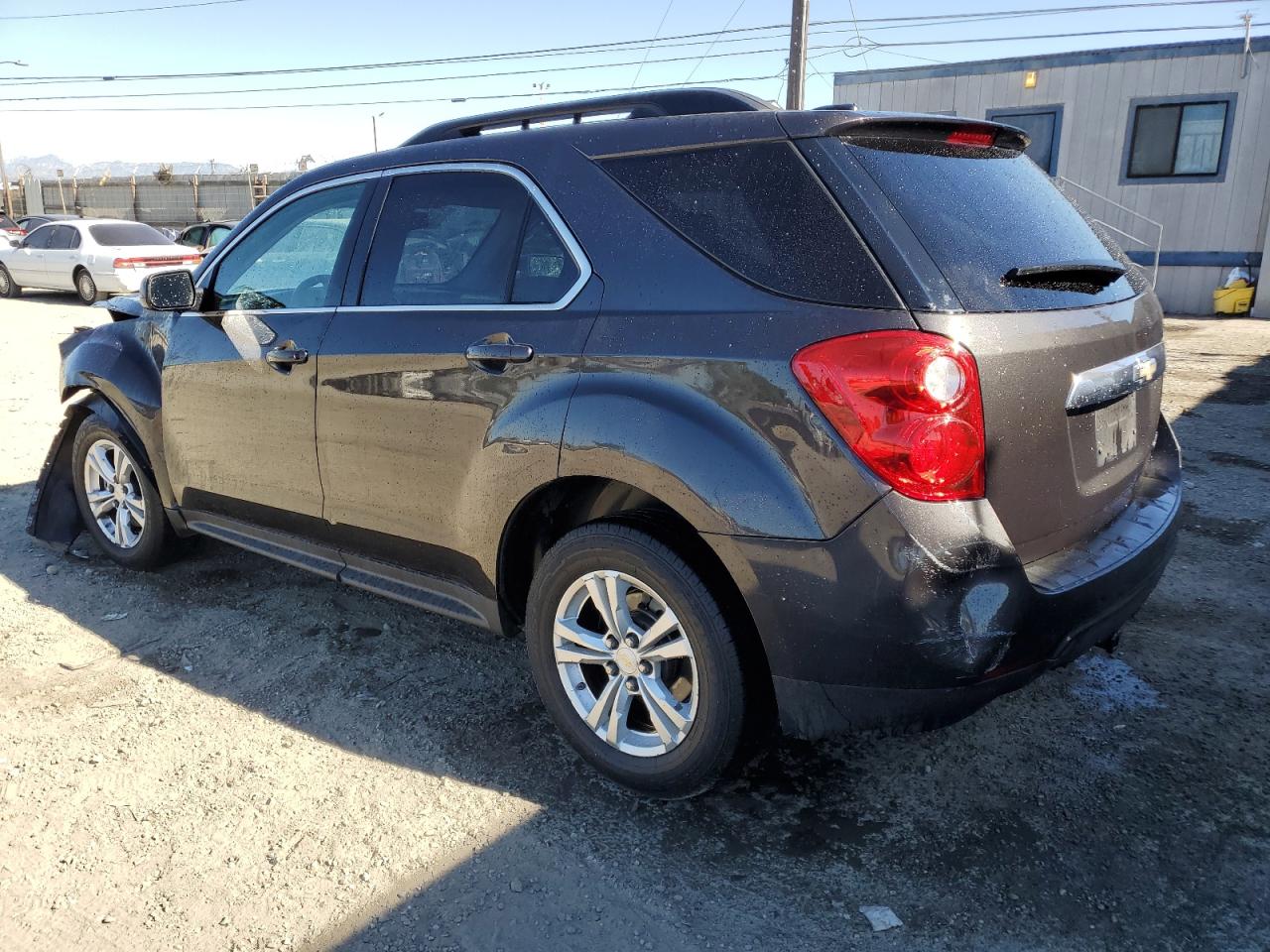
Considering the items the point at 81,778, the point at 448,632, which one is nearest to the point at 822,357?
the point at 448,632

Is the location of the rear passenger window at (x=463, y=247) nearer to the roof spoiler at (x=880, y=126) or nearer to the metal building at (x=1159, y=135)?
the roof spoiler at (x=880, y=126)

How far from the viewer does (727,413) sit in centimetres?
234

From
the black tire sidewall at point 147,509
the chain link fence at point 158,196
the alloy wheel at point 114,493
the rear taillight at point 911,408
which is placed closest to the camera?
the rear taillight at point 911,408

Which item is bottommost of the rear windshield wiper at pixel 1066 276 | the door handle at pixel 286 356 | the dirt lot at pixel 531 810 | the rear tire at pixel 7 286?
the dirt lot at pixel 531 810

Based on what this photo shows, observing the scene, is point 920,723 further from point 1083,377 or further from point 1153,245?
point 1153,245

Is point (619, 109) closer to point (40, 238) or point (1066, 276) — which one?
point (1066, 276)

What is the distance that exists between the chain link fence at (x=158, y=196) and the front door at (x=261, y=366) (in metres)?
34.0

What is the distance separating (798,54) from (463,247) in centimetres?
1553

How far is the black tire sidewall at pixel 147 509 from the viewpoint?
434 centimetres

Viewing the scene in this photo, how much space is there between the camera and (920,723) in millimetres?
2293

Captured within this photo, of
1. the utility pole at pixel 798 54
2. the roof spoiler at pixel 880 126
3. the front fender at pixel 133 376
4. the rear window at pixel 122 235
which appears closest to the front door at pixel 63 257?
the rear window at pixel 122 235

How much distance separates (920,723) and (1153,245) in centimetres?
1718

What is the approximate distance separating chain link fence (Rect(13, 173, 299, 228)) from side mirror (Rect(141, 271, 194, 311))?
1335 inches

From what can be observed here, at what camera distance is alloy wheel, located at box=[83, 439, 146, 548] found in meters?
4.48
